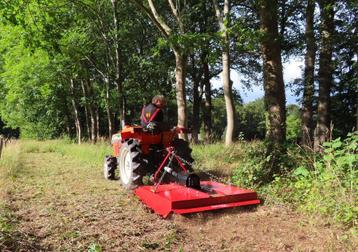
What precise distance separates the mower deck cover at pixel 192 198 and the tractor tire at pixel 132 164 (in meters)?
0.73

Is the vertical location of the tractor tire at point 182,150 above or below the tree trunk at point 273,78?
below

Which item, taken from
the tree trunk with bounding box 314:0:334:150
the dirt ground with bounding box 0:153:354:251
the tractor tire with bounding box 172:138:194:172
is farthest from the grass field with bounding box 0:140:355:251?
the tree trunk with bounding box 314:0:334:150

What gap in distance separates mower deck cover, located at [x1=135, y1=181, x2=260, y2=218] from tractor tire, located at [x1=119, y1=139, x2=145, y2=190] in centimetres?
73

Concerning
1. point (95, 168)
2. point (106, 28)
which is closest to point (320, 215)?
point (95, 168)

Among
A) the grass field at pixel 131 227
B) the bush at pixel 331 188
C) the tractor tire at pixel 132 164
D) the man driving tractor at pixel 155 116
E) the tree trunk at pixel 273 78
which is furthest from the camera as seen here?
the tree trunk at pixel 273 78

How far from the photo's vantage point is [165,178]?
816cm

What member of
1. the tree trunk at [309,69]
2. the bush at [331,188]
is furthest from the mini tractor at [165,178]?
the tree trunk at [309,69]

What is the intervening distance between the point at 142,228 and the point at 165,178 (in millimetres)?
2577

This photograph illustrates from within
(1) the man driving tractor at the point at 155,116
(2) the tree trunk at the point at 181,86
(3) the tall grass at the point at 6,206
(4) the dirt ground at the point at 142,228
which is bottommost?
(4) the dirt ground at the point at 142,228

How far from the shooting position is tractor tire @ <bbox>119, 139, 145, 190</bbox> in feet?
25.9

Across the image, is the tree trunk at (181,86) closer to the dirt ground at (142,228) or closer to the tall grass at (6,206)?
the tall grass at (6,206)

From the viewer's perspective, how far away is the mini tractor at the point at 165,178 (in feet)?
20.6

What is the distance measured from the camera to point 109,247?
479 centimetres

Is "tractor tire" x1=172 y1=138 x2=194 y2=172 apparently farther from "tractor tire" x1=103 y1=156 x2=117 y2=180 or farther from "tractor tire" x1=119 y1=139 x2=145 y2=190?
"tractor tire" x1=103 y1=156 x2=117 y2=180
